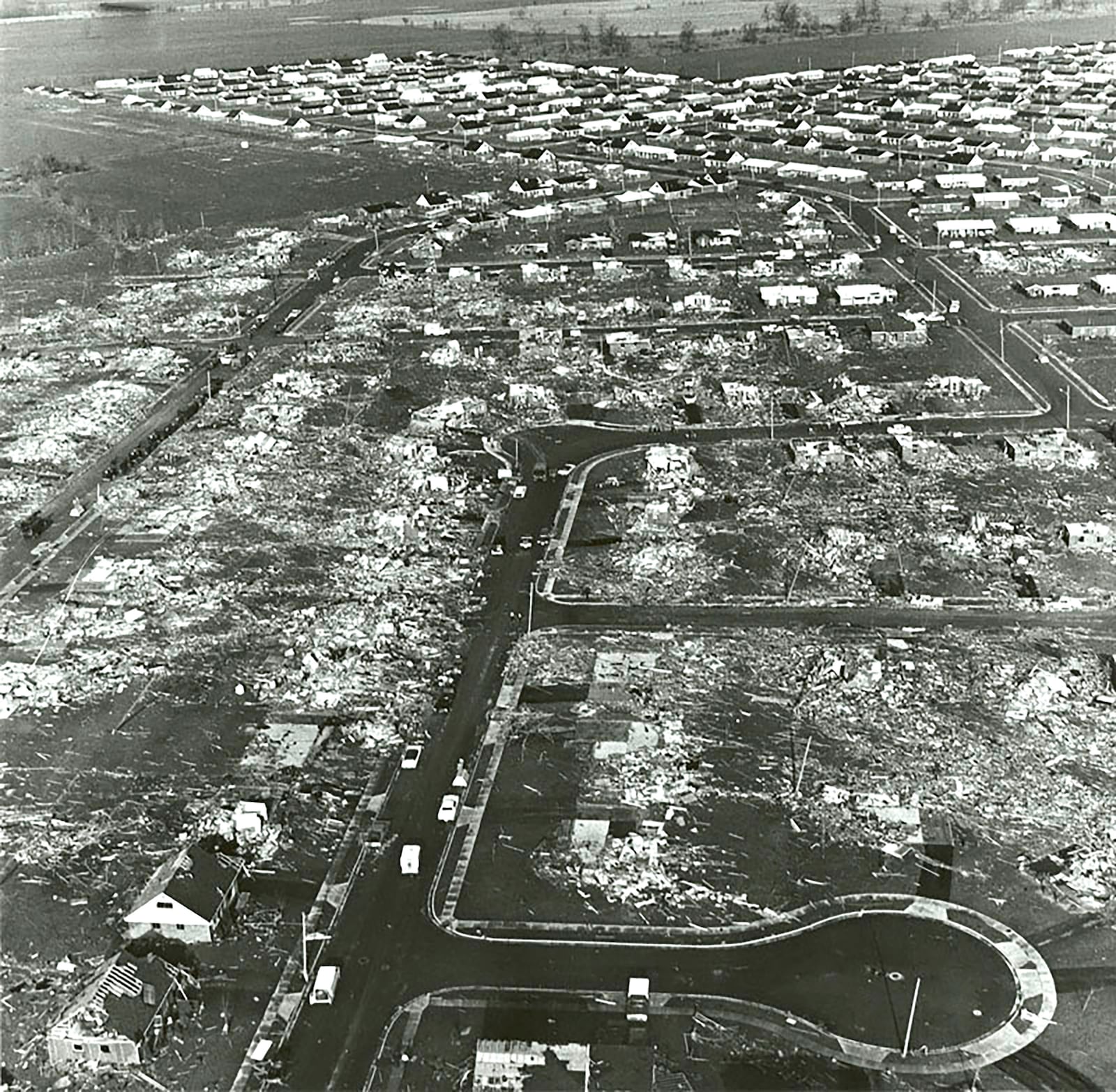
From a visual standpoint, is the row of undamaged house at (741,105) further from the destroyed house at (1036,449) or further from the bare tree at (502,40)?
the destroyed house at (1036,449)

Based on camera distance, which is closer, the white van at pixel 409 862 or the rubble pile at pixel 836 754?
the white van at pixel 409 862

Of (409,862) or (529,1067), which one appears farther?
(409,862)

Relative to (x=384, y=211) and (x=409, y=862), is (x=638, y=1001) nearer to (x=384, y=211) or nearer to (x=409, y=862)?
(x=409, y=862)

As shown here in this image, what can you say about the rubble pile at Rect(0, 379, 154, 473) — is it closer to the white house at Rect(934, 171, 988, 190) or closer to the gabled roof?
the gabled roof

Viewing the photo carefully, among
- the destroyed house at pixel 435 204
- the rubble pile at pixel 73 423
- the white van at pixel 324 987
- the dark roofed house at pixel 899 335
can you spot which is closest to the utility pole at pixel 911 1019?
the white van at pixel 324 987

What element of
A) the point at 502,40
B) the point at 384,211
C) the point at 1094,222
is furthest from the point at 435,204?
the point at 502,40

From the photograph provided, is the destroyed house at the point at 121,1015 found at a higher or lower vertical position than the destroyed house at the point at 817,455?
lower
